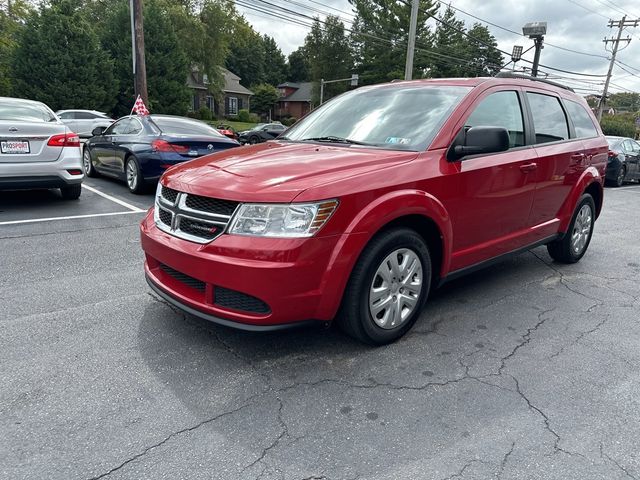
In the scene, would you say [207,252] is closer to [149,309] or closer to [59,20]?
[149,309]

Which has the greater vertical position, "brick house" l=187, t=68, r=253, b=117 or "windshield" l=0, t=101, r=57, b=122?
"brick house" l=187, t=68, r=253, b=117

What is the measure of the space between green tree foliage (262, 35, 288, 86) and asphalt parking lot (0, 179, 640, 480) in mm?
88314

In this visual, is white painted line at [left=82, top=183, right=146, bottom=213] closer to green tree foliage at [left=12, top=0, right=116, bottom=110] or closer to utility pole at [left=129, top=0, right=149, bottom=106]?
utility pole at [left=129, top=0, right=149, bottom=106]

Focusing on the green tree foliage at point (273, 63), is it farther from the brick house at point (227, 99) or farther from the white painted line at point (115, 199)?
the white painted line at point (115, 199)

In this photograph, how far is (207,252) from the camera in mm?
2758

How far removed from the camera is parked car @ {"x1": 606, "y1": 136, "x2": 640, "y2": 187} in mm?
14117

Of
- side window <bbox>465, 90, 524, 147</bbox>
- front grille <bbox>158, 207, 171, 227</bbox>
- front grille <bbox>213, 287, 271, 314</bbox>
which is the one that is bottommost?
front grille <bbox>213, 287, 271, 314</bbox>

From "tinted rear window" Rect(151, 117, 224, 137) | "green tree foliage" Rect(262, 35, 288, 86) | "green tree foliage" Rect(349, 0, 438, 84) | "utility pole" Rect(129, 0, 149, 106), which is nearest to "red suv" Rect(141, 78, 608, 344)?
"tinted rear window" Rect(151, 117, 224, 137)

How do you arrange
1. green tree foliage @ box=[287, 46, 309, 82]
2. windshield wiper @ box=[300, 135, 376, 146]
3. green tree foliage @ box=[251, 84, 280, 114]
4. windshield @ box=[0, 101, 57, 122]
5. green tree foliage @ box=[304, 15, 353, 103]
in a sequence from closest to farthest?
1. windshield wiper @ box=[300, 135, 376, 146]
2. windshield @ box=[0, 101, 57, 122]
3. green tree foliage @ box=[304, 15, 353, 103]
4. green tree foliage @ box=[251, 84, 280, 114]
5. green tree foliage @ box=[287, 46, 309, 82]

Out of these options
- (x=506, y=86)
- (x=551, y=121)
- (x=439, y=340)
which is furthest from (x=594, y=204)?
(x=439, y=340)

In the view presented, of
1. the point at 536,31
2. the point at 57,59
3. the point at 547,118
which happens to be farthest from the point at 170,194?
the point at 57,59

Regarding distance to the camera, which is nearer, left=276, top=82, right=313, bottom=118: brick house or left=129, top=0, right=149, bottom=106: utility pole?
left=129, top=0, right=149, bottom=106: utility pole

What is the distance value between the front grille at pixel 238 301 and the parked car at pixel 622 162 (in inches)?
562

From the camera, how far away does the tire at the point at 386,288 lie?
9.52ft
